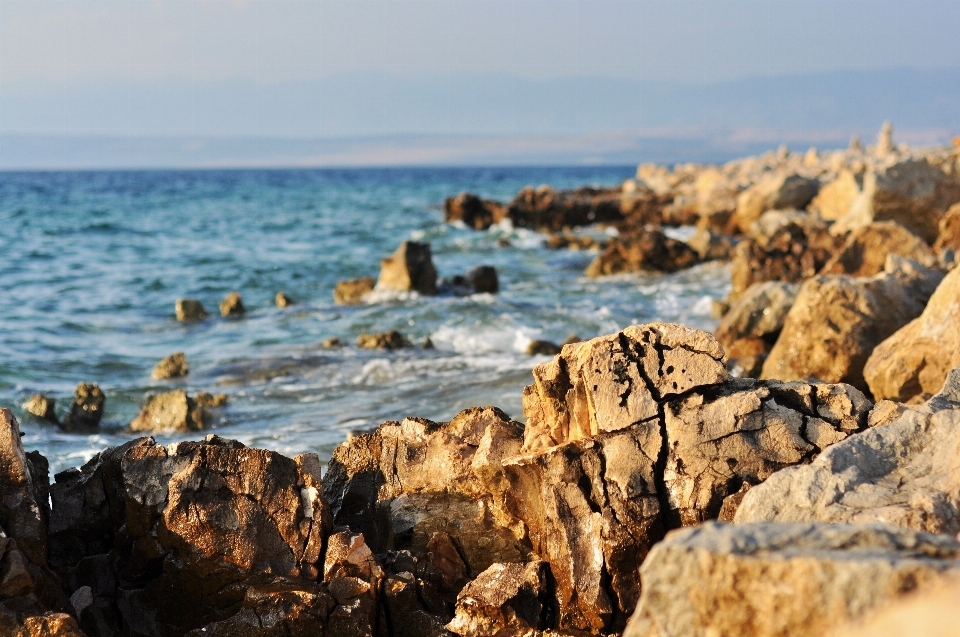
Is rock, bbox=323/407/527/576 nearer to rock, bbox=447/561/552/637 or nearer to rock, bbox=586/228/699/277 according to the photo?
rock, bbox=447/561/552/637

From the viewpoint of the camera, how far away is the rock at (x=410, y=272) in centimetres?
1859

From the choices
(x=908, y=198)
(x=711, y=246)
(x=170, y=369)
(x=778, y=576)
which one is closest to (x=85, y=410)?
(x=170, y=369)

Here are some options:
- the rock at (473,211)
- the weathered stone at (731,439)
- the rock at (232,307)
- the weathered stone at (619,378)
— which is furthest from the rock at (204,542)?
the rock at (473,211)

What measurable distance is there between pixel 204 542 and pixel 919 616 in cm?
345

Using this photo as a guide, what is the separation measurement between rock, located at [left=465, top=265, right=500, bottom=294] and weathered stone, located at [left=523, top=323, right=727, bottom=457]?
14508mm

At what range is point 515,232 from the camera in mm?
33844

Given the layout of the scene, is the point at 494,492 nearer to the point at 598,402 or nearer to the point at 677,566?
the point at 598,402

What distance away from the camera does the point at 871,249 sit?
47.9 feet

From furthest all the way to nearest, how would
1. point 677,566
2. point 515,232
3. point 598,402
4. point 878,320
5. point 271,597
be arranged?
point 515,232 < point 878,320 < point 598,402 < point 271,597 < point 677,566

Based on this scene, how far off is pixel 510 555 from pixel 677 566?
7.86 ft

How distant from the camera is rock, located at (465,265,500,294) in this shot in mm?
19531

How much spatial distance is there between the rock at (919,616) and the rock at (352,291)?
1659 cm

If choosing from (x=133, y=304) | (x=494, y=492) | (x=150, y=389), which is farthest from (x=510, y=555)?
(x=133, y=304)

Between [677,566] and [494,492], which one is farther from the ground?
[677,566]
